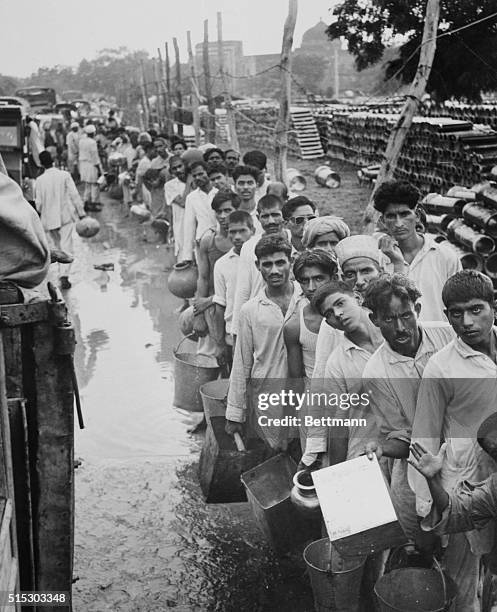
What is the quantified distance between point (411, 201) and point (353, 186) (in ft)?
48.2

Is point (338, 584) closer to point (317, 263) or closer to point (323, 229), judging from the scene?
point (317, 263)

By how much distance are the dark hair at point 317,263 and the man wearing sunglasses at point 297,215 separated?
6.02 ft

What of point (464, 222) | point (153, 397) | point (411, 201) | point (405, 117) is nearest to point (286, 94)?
point (405, 117)

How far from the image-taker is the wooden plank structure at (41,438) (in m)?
3.20

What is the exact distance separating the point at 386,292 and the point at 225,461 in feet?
6.94

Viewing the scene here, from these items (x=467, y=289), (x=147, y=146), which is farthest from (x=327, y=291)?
(x=147, y=146)

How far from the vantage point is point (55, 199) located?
40.4ft

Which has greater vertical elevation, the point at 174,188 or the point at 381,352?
the point at 381,352

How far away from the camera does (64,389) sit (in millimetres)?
3334

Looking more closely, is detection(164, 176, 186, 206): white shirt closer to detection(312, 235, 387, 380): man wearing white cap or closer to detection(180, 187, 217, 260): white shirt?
detection(180, 187, 217, 260): white shirt

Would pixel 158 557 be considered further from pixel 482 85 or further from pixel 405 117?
pixel 482 85

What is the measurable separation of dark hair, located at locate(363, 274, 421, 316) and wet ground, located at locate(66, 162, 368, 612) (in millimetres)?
1765

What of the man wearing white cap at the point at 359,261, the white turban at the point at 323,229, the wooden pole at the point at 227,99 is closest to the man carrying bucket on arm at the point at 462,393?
the man wearing white cap at the point at 359,261

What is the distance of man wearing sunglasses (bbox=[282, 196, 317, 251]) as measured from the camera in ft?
21.2
